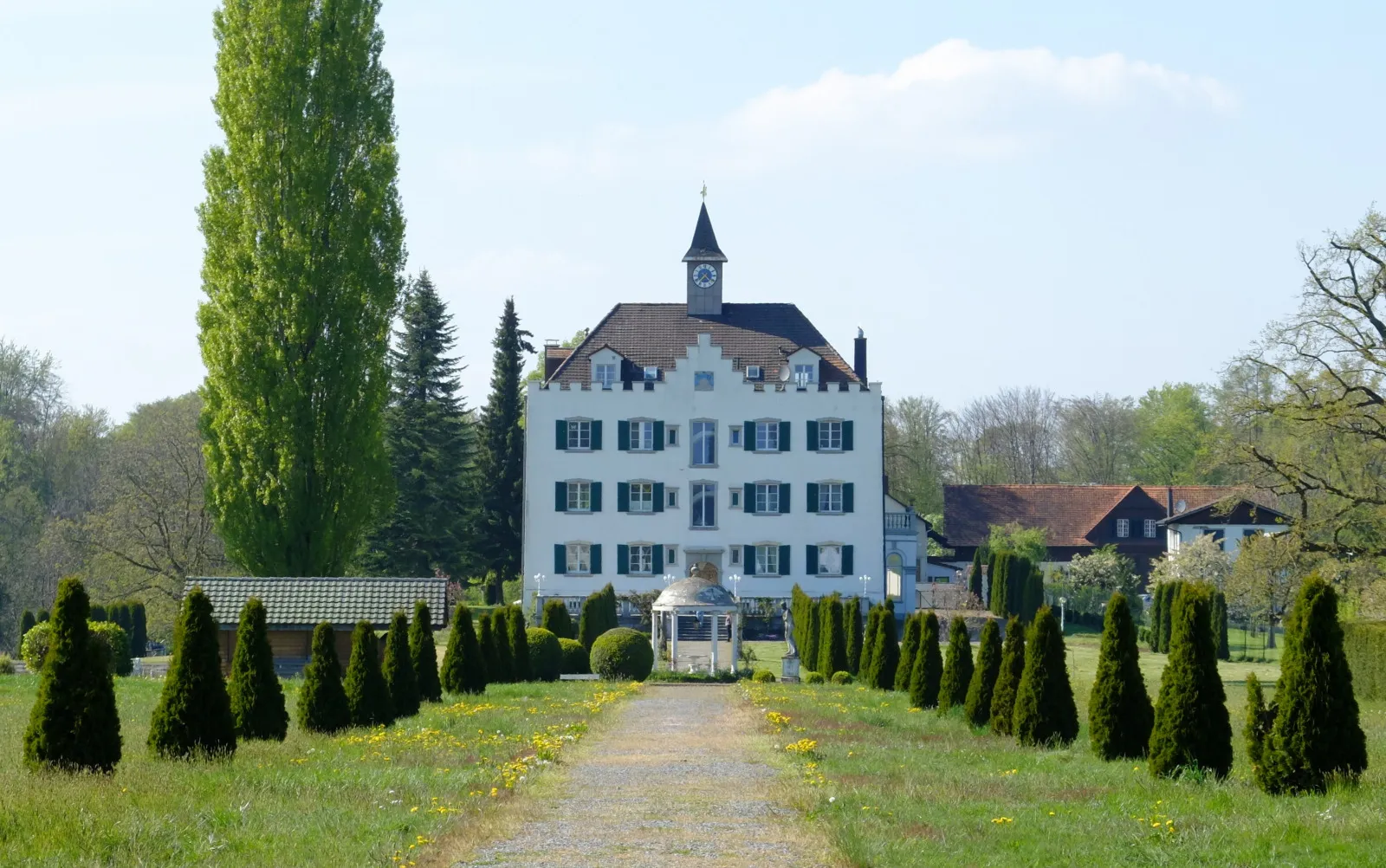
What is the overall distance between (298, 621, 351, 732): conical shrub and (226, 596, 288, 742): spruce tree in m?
1.27

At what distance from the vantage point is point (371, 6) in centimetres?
3988

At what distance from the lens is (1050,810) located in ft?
41.5

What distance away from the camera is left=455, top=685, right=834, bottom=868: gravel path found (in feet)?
34.7

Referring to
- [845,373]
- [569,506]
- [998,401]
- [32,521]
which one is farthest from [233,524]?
[998,401]

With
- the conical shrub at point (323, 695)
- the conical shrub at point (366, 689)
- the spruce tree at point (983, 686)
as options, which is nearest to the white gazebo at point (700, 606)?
the spruce tree at point (983, 686)

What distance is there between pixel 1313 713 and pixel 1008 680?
5.89 metres

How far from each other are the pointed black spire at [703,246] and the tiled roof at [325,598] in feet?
87.2

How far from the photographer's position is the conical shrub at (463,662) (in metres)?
27.8

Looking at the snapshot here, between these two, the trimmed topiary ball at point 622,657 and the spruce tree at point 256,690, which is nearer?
the spruce tree at point 256,690

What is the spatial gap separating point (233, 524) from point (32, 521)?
2884cm

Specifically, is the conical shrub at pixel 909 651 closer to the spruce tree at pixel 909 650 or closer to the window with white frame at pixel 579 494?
the spruce tree at pixel 909 650

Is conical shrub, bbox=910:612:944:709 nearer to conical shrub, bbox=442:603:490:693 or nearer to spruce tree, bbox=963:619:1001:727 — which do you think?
spruce tree, bbox=963:619:1001:727

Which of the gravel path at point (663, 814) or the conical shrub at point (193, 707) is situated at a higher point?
the conical shrub at point (193, 707)

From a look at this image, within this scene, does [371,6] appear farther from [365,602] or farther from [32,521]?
[32,521]
